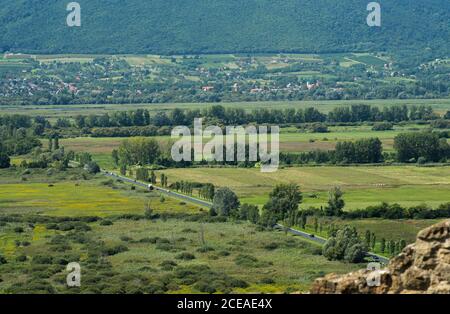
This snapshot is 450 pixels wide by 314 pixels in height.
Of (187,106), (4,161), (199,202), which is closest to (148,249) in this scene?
(199,202)

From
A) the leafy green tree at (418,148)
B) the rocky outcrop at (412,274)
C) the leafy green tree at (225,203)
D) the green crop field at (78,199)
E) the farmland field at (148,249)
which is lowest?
the green crop field at (78,199)

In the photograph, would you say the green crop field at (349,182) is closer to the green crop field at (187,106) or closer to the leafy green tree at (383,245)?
the leafy green tree at (383,245)

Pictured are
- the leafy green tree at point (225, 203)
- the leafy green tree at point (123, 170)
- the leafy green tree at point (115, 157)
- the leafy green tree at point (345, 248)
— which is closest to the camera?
the leafy green tree at point (345, 248)

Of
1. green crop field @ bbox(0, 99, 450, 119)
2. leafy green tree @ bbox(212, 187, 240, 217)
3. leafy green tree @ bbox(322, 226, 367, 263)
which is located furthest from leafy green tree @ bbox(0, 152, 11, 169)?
green crop field @ bbox(0, 99, 450, 119)

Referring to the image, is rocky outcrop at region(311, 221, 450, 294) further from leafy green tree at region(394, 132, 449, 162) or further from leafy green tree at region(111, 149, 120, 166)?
leafy green tree at region(394, 132, 449, 162)

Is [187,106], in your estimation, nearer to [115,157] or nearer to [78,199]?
[115,157]

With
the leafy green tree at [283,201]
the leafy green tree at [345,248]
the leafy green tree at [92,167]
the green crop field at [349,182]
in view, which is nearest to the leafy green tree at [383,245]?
the leafy green tree at [345,248]
